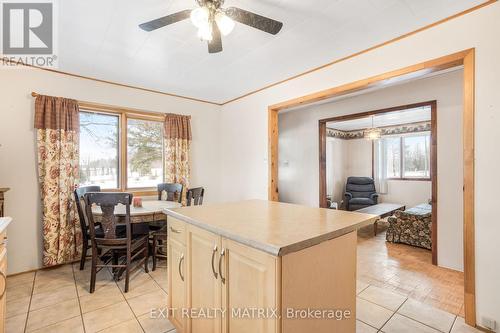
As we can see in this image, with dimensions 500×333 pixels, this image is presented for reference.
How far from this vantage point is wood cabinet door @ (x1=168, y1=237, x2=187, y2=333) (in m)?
1.66

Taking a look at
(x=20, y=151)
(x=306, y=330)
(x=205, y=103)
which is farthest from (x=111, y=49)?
(x=306, y=330)

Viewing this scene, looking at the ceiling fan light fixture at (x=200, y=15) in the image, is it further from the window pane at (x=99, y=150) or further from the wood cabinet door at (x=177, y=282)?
the window pane at (x=99, y=150)

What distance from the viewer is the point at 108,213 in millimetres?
2504

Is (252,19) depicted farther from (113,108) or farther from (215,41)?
(113,108)

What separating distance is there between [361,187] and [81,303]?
239 inches

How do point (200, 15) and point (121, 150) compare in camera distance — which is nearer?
point (200, 15)

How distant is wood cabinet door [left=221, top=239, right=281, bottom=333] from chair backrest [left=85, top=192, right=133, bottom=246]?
5.08 feet

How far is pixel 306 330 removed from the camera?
1.18 meters

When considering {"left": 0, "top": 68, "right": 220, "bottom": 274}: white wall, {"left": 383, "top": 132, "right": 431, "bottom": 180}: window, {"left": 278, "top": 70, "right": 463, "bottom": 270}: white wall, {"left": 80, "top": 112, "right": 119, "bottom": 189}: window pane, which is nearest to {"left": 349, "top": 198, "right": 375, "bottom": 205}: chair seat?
{"left": 278, "top": 70, "right": 463, "bottom": 270}: white wall

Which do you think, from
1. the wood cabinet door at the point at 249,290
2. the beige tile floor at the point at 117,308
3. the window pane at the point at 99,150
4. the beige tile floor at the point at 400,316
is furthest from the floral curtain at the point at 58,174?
the beige tile floor at the point at 400,316

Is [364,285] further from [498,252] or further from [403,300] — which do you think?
[498,252]

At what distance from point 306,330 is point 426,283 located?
228 cm

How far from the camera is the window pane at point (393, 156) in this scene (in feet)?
21.5

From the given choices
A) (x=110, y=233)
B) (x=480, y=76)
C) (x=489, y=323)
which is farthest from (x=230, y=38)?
(x=489, y=323)
